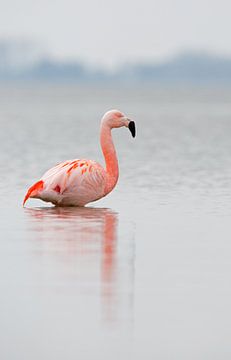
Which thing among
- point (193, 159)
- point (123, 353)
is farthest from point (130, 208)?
A: point (193, 159)

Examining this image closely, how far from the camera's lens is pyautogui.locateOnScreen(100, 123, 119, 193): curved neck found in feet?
46.6

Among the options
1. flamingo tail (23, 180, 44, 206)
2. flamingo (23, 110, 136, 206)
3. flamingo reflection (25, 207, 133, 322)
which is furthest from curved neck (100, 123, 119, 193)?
flamingo tail (23, 180, 44, 206)

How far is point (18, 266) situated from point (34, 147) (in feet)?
54.9

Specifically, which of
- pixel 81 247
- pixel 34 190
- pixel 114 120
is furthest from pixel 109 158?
pixel 81 247

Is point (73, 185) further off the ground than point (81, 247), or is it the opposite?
point (73, 185)

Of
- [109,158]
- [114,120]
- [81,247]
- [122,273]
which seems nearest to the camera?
[122,273]

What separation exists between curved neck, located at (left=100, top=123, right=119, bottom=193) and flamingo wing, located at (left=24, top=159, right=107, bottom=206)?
0.53 ft

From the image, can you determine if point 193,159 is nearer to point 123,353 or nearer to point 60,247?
point 60,247

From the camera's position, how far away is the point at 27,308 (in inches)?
323

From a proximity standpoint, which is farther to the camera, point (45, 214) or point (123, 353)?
point (45, 214)

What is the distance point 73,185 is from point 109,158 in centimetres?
98

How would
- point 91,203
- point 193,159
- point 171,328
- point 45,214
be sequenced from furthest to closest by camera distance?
point 193,159, point 91,203, point 45,214, point 171,328

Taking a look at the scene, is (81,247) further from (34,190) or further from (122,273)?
(34,190)

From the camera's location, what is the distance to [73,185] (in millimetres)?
13742
